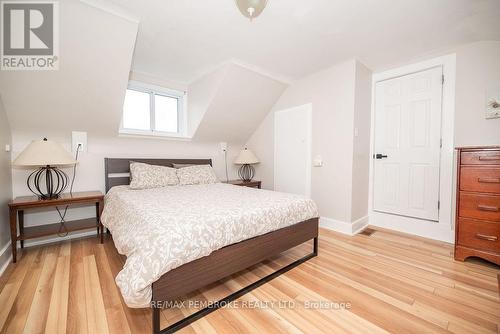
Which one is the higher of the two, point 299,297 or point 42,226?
point 42,226

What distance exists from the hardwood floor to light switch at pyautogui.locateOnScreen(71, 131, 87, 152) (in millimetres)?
1237

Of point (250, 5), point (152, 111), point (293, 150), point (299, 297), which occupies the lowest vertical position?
point (299, 297)

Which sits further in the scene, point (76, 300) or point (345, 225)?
point (345, 225)

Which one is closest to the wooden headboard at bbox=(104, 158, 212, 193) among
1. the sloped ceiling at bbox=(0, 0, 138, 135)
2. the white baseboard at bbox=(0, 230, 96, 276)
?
the sloped ceiling at bbox=(0, 0, 138, 135)

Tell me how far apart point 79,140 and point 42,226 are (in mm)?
1086

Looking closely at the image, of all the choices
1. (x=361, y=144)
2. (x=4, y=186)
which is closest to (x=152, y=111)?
(x=4, y=186)

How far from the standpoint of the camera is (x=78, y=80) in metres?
2.26

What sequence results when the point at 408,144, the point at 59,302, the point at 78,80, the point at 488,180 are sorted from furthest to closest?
the point at 408,144, the point at 78,80, the point at 488,180, the point at 59,302

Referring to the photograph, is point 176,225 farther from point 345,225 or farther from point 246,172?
point 246,172

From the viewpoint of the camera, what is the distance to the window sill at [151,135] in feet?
9.96

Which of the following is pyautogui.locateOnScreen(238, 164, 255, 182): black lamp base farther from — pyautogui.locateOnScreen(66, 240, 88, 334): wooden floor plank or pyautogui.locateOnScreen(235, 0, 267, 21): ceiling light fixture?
pyautogui.locateOnScreen(235, 0, 267, 21): ceiling light fixture

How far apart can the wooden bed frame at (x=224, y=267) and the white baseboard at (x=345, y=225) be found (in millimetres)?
860

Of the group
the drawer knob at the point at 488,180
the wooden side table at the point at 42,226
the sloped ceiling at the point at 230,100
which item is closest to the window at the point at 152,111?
the sloped ceiling at the point at 230,100

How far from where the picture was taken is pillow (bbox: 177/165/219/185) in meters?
3.02
